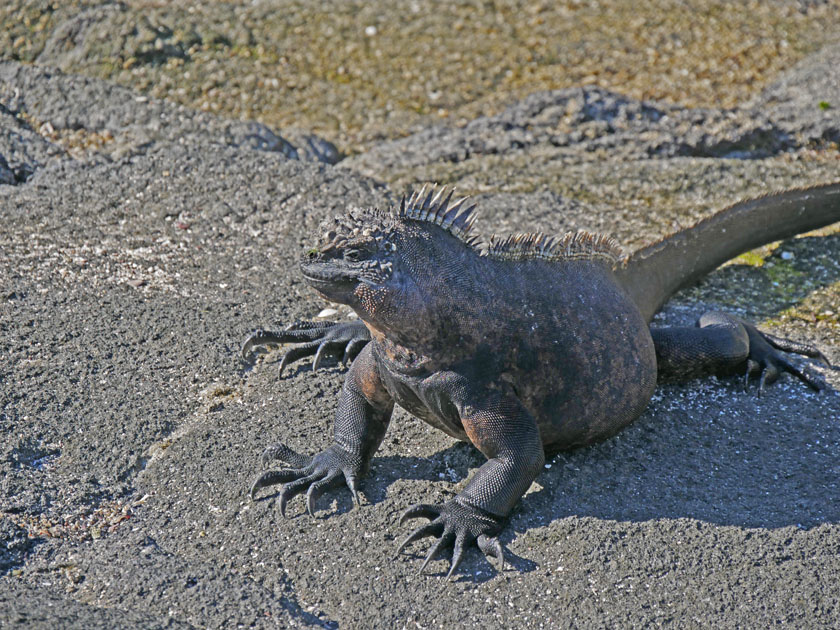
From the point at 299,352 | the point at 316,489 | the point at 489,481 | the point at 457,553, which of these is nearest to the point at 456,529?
the point at 457,553

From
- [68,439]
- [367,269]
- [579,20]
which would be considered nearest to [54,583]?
[68,439]

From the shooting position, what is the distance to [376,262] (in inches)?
125

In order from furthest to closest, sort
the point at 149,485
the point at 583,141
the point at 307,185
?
1. the point at 583,141
2. the point at 307,185
3. the point at 149,485

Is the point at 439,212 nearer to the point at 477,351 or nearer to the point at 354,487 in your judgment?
the point at 477,351

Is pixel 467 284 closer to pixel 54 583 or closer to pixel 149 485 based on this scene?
pixel 149 485

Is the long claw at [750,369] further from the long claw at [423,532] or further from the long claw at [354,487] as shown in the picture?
the long claw at [354,487]

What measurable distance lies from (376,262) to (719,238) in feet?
8.74

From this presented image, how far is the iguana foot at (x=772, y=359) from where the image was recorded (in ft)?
14.1

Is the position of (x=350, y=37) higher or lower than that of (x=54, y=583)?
higher

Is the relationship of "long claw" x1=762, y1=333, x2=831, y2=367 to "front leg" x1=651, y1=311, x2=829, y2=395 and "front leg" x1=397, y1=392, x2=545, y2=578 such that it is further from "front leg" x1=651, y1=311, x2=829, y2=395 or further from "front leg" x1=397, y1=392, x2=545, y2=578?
"front leg" x1=397, y1=392, x2=545, y2=578

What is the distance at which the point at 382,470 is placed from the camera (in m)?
3.74

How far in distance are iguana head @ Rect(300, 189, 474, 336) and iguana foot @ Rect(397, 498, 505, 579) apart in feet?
2.24

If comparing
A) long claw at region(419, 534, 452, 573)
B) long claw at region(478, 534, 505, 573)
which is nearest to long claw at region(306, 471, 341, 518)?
long claw at region(419, 534, 452, 573)

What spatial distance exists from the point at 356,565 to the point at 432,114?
4672mm
